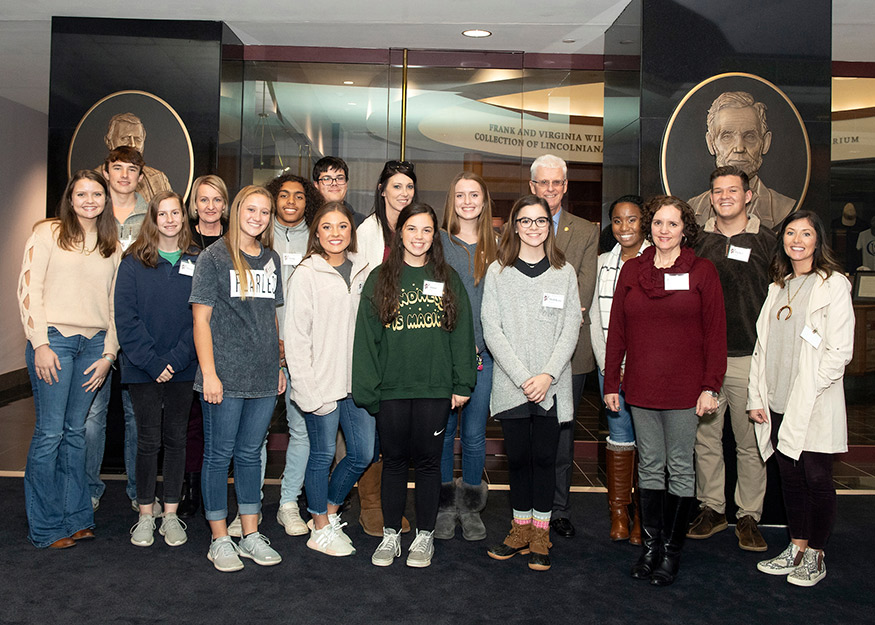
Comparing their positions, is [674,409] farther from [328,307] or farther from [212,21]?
[212,21]

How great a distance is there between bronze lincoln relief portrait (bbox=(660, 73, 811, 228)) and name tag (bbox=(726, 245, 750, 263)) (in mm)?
575

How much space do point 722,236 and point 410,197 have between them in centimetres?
156

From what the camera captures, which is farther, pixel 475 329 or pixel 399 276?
pixel 475 329

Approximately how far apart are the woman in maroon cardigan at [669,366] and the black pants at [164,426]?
2046 millimetres

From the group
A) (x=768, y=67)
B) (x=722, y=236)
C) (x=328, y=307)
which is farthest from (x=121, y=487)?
(x=768, y=67)

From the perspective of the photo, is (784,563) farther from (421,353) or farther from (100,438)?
(100,438)

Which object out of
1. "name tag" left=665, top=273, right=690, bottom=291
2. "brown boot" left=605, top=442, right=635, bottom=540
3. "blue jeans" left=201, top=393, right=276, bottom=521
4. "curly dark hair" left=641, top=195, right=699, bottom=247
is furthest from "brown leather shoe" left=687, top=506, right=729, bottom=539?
"blue jeans" left=201, top=393, right=276, bottom=521

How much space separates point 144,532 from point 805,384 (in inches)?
120

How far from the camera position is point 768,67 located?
417cm

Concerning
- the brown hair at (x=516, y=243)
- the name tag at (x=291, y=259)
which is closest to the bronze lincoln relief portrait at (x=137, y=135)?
the name tag at (x=291, y=259)

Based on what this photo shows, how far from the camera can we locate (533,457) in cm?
324

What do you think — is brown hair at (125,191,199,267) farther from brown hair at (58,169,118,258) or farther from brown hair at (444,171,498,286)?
brown hair at (444,171,498,286)

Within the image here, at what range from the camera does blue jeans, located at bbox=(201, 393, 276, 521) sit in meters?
3.11

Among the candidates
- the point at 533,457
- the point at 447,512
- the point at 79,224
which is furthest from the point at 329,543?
the point at 79,224
